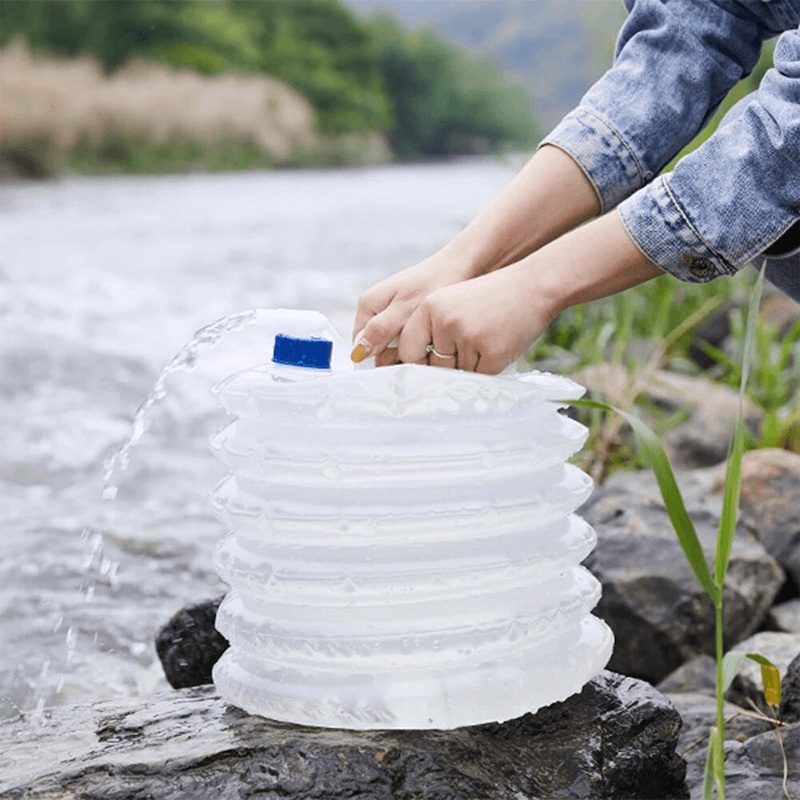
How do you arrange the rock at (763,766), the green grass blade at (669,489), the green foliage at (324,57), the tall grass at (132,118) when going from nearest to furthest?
the green grass blade at (669,489), the rock at (763,766), the tall grass at (132,118), the green foliage at (324,57)

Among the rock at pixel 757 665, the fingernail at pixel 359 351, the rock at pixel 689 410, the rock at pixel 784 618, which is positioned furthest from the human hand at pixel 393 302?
the rock at pixel 689 410

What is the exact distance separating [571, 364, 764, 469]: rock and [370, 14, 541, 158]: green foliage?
5001 cm

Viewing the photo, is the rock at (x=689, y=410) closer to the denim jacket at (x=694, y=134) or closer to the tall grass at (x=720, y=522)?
the denim jacket at (x=694, y=134)

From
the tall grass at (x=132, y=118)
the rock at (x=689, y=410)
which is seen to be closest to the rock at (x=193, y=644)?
the rock at (x=689, y=410)

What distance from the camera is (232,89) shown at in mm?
23781

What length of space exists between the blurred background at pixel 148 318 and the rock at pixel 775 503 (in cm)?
44

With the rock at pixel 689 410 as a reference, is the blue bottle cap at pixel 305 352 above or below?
above

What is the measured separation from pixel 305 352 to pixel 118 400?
349 centimetres

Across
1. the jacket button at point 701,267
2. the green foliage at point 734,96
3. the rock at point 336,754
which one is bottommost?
the rock at point 336,754

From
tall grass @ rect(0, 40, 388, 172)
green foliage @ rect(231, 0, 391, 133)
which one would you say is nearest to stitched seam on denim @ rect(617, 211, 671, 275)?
tall grass @ rect(0, 40, 388, 172)

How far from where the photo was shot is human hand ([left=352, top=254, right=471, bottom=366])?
1355 mm

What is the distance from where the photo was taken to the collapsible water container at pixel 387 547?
131 cm

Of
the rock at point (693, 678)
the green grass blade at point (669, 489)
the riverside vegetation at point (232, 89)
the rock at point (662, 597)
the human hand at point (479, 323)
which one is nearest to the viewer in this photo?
the green grass blade at point (669, 489)

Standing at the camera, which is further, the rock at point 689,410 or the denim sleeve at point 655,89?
the rock at point 689,410
